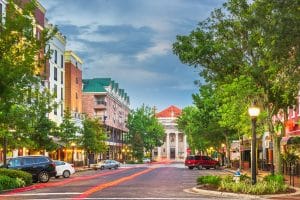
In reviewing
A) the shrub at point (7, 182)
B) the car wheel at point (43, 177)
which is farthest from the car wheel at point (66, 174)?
the shrub at point (7, 182)

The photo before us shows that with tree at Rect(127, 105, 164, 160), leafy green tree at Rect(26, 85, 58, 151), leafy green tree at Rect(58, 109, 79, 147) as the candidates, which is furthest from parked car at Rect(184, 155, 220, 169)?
tree at Rect(127, 105, 164, 160)

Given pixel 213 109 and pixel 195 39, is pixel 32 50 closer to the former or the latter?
pixel 195 39

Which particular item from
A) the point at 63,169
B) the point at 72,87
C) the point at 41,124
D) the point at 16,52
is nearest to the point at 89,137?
the point at 72,87

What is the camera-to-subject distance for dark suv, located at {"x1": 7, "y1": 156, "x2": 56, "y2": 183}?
126ft

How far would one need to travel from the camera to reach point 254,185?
25.2 metres

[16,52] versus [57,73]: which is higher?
[57,73]

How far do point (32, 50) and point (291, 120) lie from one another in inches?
1069

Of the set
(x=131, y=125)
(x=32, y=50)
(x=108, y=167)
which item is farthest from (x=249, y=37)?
(x=131, y=125)

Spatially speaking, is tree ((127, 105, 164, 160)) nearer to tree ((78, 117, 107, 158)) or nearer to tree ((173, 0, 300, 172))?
tree ((78, 117, 107, 158))

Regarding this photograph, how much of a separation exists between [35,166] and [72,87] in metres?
49.6

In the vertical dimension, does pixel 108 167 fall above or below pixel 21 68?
below

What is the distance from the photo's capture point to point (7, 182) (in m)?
30.1

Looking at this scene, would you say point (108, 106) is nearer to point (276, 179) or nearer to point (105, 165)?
point (105, 165)

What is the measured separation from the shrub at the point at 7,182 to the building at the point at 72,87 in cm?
5358
